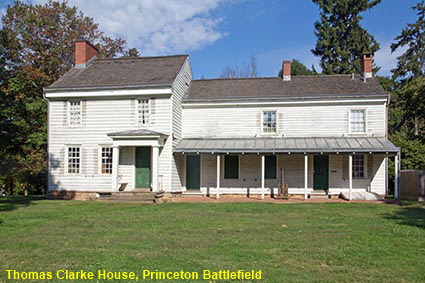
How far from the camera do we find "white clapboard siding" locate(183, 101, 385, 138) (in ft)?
67.8

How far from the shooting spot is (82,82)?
21.6m

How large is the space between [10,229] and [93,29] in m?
28.6

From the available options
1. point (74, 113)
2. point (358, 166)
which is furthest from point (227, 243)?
point (74, 113)

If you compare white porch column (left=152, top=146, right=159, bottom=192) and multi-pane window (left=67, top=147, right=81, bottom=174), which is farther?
multi-pane window (left=67, top=147, right=81, bottom=174)

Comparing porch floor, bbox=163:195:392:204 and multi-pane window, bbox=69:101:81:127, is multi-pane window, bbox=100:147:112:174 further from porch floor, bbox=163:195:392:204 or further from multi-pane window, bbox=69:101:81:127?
porch floor, bbox=163:195:392:204

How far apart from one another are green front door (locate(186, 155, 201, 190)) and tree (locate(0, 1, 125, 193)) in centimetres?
1278

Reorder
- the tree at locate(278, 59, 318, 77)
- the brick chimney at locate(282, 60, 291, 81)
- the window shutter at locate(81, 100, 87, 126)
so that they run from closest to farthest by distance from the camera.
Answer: the window shutter at locate(81, 100, 87, 126) < the brick chimney at locate(282, 60, 291, 81) < the tree at locate(278, 59, 318, 77)

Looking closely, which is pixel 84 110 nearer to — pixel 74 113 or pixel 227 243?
pixel 74 113

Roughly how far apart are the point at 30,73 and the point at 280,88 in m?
18.8

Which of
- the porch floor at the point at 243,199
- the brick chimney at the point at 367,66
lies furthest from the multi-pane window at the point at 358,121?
the porch floor at the point at 243,199

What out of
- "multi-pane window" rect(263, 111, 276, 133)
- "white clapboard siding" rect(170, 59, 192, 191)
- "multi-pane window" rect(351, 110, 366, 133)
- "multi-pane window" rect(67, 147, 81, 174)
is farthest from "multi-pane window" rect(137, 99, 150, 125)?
"multi-pane window" rect(351, 110, 366, 133)

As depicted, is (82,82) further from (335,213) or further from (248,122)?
(335,213)

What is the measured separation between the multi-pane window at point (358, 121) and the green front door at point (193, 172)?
824cm

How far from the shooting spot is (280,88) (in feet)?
74.0
